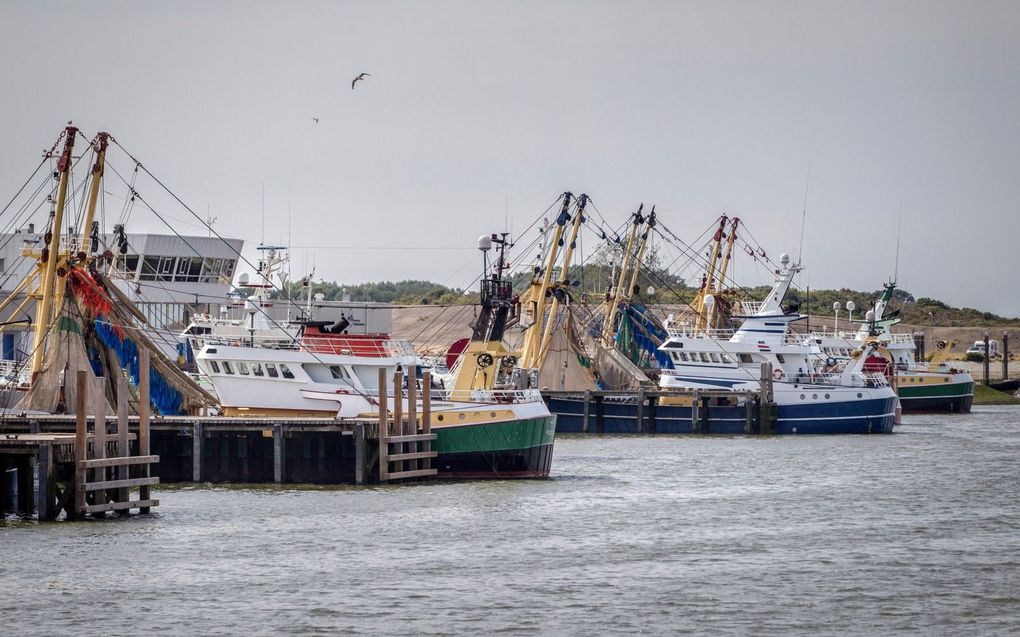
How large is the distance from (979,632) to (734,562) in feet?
22.5

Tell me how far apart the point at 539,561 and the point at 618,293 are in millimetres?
49069

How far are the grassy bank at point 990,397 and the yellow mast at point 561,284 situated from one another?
134 feet

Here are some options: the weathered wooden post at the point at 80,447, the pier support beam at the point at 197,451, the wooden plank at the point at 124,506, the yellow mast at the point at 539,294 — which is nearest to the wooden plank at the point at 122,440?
the wooden plank at the point at 124,506

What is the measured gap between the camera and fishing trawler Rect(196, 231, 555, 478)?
143ft

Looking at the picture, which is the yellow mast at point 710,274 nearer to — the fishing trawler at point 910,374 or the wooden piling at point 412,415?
the fishing trawler at point 910,374

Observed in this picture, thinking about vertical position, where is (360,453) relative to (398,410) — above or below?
below

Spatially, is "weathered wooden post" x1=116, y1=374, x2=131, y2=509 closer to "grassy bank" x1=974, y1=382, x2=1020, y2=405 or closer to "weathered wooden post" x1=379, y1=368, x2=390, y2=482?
"weathered wooden post" x1=379, y1=368, x2=390, y2=482

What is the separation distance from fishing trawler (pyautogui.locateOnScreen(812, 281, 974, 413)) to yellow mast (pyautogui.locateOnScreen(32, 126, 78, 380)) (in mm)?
50578

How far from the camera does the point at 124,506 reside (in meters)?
34.1

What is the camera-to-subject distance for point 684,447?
61.0 metres

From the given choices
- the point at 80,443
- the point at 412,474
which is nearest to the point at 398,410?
the point at 412,474

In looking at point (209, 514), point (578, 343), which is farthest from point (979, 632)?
point (578, 343)

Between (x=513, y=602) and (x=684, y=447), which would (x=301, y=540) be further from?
(x=684, y=447)

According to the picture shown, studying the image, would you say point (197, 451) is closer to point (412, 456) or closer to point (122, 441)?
point (412, 456)
